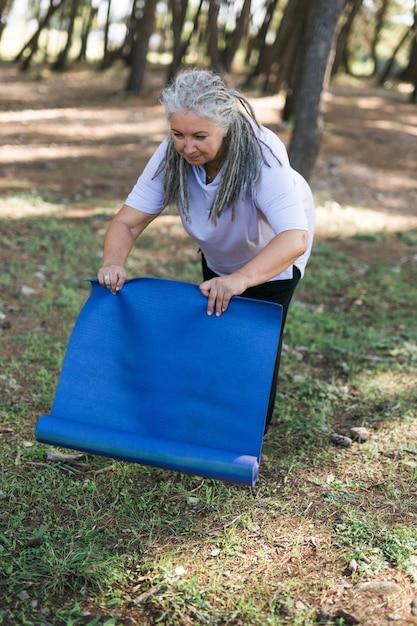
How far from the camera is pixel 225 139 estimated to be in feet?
9.03

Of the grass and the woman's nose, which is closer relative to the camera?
the grass

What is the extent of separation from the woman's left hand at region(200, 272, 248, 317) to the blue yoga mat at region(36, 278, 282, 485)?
4cm

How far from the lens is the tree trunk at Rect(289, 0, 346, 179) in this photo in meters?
8.30

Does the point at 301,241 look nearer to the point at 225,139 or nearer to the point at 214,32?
the point at 225,139

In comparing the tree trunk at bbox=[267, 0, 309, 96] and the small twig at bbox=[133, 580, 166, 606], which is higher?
the tree trunk at bbox=[267, 0, 309, 96]

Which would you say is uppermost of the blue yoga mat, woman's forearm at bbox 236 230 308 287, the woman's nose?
the woman's nose

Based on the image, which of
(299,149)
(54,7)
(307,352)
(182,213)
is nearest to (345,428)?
(307,352)

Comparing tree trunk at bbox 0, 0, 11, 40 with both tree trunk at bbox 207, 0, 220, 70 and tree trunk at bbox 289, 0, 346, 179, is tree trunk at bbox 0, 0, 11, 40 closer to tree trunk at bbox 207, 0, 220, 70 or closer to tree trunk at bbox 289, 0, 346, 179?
tree trunk at bbox 207, 0, 220, 70

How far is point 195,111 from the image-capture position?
2598 mm

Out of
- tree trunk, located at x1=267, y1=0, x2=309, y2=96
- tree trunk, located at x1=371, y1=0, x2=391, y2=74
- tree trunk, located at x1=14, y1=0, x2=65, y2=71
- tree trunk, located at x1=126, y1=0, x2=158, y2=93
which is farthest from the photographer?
tree trunk, located at x1=371, y1=0, x2=391, y2=74

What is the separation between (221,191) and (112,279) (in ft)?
1.82

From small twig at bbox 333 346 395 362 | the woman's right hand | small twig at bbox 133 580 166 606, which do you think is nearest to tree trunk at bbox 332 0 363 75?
small twig at bbox 333 346 395 362

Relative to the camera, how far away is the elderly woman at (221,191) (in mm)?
→ 2641

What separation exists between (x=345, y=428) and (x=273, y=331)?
1.38m
